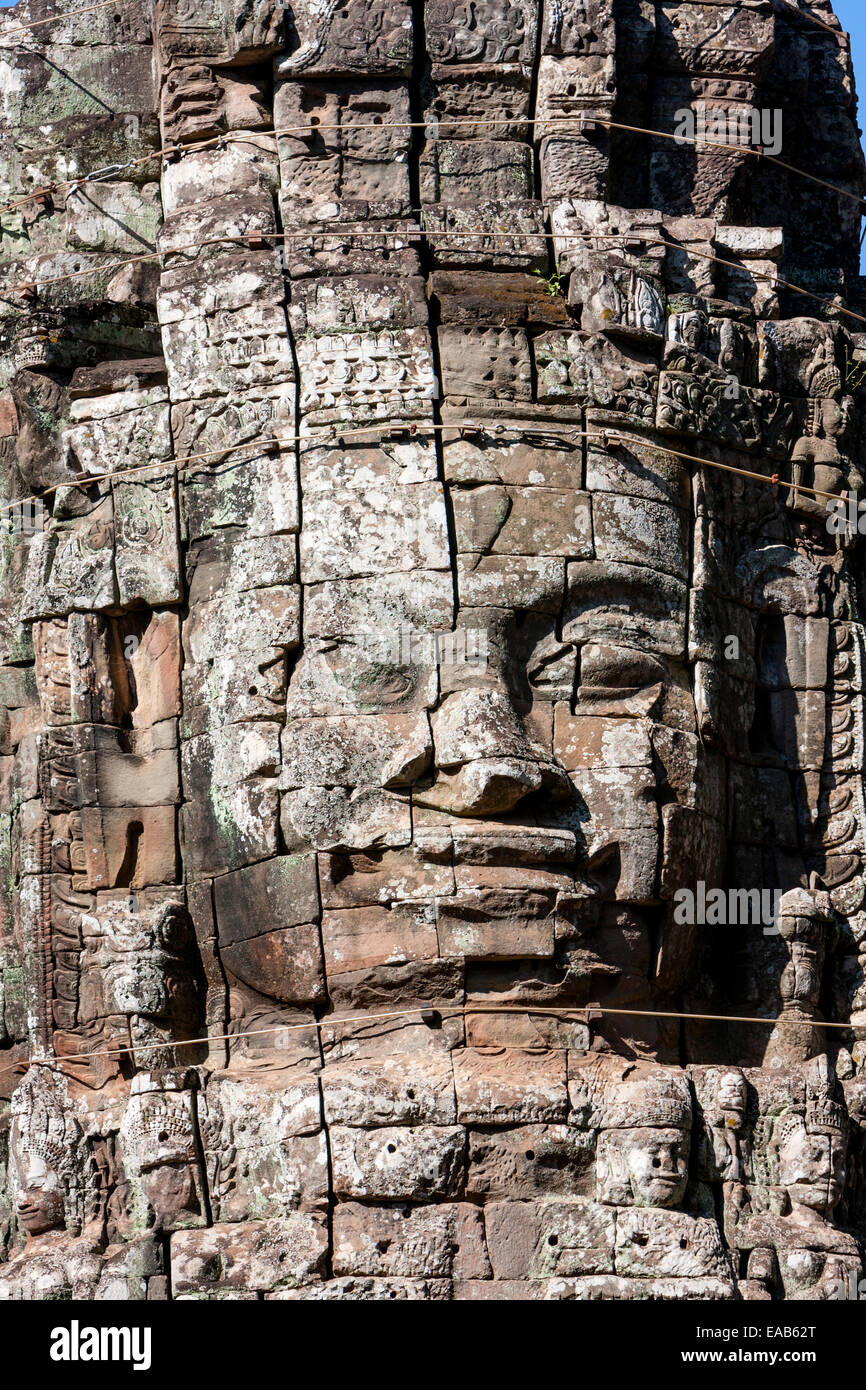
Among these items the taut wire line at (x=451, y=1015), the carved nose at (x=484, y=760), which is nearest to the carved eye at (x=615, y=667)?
the carved nose at (x=484, y=760)

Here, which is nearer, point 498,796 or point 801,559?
point 498,796

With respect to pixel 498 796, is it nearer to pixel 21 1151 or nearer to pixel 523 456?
pixel 523 456

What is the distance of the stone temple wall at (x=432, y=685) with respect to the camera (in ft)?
53.5

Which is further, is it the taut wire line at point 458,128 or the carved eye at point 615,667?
the taut wire line at point 458,128

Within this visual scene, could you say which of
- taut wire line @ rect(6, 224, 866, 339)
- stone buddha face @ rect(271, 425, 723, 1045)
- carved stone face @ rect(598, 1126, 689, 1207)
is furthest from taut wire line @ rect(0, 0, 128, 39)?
carved stone face @ rect(598, 1126, 689, 1207)

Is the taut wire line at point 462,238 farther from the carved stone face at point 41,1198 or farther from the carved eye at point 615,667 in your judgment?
the carved stone face at point 41,1198

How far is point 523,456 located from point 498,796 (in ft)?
6.98

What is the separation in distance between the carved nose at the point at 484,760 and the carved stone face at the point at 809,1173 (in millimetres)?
2455

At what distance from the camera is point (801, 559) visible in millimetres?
18219

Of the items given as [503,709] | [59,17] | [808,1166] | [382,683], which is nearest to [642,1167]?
[808,1166]

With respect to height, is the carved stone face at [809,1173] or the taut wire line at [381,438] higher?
the taut wire line at [381,438]

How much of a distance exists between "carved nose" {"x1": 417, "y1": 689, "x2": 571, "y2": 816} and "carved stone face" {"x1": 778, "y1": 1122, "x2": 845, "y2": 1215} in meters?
2.45

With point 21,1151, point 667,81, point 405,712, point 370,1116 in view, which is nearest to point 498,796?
point 405,712

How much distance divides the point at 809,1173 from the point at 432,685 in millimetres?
3551
